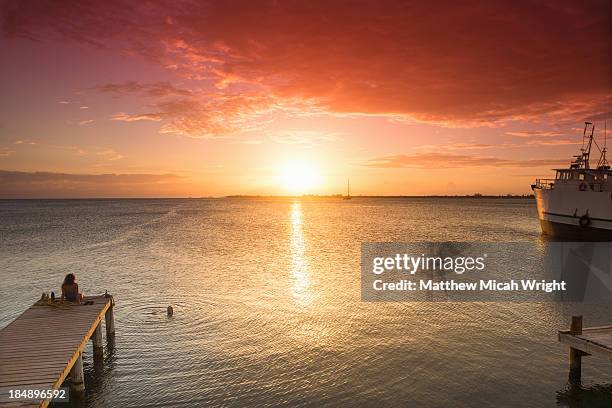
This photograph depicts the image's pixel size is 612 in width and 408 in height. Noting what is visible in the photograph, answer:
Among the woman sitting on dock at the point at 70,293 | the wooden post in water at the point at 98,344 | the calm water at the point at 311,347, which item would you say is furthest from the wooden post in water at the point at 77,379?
the woman sitting on dock at the point at 70,293

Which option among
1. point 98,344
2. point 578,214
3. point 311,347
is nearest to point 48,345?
point 98,344

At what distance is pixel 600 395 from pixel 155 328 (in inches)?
761

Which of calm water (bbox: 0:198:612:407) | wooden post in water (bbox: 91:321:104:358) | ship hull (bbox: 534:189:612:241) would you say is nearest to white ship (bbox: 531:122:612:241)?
ship hull (bbox: 534:189:612:241)

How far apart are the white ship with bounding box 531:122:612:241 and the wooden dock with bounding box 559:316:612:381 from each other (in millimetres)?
47419

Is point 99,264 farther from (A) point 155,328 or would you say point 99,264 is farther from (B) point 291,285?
(A) point 155,328

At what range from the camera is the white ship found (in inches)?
2120

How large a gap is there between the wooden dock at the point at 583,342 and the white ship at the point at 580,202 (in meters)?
47.4

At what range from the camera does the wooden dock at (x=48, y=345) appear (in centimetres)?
1125

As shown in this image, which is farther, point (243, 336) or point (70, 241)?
point (70, 241)

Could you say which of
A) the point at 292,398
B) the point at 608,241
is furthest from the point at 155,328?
the point at 608,241

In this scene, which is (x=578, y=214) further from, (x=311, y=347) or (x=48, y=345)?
(x=48, y=345)

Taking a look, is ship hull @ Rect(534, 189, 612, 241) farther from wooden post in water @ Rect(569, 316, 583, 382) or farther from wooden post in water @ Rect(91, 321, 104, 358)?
wooden post in water @ Rect(91, 321, 104, 358)

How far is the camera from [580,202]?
56812 millimetres

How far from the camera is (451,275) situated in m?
35.9
